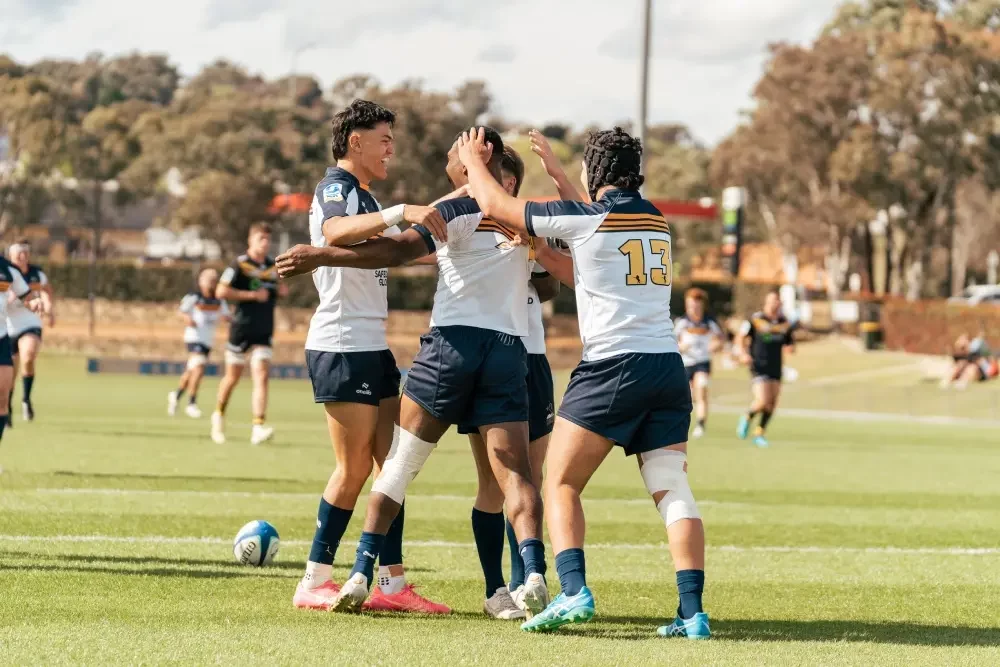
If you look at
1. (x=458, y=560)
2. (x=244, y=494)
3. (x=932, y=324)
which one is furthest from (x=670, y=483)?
(x=932, y=324)

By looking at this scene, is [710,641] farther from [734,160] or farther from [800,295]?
[734,160]

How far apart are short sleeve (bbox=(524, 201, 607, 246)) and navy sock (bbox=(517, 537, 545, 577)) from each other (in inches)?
51.8

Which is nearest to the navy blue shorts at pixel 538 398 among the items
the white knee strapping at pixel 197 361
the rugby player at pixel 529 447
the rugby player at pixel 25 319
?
the rugby player at pixel 529 447

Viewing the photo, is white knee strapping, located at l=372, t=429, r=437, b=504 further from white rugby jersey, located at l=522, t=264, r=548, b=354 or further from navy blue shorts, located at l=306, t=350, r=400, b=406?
white rugby jersey, located at l=522, t=264, r=548, b=354

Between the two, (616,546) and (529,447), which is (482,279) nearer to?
(529,447)

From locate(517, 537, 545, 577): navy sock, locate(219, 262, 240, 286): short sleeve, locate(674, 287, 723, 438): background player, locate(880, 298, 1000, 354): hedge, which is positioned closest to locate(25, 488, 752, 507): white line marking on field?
locate(219, 262, 240, 286): short sleeve

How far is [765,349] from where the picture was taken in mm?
21328

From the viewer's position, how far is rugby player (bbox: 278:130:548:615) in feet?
22.1

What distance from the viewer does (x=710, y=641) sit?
645cm

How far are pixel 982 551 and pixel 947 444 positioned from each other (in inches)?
546

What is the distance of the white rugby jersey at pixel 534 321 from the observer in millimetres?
7457

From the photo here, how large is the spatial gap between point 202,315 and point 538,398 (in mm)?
16081

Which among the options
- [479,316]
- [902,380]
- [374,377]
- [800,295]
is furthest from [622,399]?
[800,295]

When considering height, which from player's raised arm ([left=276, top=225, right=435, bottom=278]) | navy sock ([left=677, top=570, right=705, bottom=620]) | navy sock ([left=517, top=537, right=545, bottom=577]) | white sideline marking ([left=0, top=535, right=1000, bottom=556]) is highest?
player's raised arm ([left=276, top=225, right=435, bottom=278])
